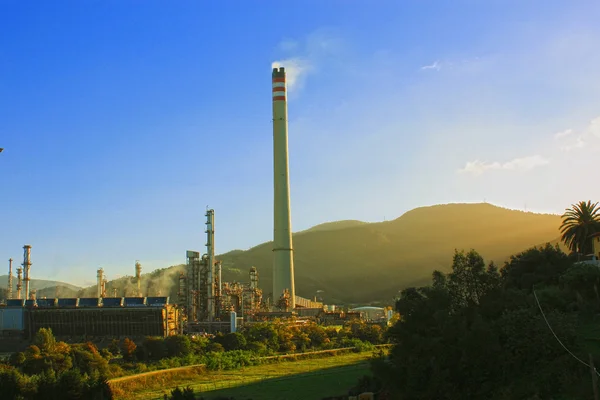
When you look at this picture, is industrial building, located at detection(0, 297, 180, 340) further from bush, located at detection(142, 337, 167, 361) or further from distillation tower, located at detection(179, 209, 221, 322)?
bush, located at detection(142, 337, 167, 361)

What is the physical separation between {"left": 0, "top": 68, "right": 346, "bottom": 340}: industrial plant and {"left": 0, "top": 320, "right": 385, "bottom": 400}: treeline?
20.0ft

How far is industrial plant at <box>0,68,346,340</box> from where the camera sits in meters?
86.5

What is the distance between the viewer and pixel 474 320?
→ 31.2 metres

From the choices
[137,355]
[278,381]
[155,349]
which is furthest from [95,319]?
[278,381]

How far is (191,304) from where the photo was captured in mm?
99500

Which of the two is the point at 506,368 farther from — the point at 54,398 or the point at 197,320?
the point at 197,320

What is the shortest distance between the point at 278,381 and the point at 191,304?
48.4 m

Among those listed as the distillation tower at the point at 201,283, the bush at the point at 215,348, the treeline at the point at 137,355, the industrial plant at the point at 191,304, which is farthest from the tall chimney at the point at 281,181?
the bush at the point at 215,348

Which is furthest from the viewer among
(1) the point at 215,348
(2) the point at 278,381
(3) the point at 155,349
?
(1) the point at 215,348

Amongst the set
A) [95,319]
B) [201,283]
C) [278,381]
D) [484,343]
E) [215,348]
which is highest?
[201,283]

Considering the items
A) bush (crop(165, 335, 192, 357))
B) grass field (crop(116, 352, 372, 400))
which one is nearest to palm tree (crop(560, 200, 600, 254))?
grass field (crop(116, 352, 372, 400))

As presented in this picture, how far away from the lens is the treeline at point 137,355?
1668 inches

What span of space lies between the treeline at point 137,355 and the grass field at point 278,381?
4.19 metres

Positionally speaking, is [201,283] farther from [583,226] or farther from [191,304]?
[583,226]
